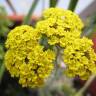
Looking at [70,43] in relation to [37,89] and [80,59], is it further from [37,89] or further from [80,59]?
[37,89]

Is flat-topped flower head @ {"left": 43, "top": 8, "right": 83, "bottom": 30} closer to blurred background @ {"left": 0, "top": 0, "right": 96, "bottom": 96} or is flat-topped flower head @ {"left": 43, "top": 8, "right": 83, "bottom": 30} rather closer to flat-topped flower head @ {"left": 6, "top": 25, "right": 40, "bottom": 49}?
flat-topped flower head @ {"left": 6, "top": 25, "right": 40, "bottom": 49}

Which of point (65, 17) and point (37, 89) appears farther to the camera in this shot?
point (37, 89)

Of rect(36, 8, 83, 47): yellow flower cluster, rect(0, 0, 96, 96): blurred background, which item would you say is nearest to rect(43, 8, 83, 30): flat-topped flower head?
rect(36, 8, 83, 47): yellow flower cluster

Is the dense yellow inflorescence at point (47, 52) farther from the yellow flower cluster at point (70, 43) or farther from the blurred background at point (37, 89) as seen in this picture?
the blurred background at point (37, 89)

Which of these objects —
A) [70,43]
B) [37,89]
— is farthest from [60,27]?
[37,89]

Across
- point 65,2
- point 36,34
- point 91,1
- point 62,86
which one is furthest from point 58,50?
point 91,1

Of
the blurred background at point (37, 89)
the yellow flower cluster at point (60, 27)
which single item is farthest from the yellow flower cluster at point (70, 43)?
the blurred background at point (37, 89)
